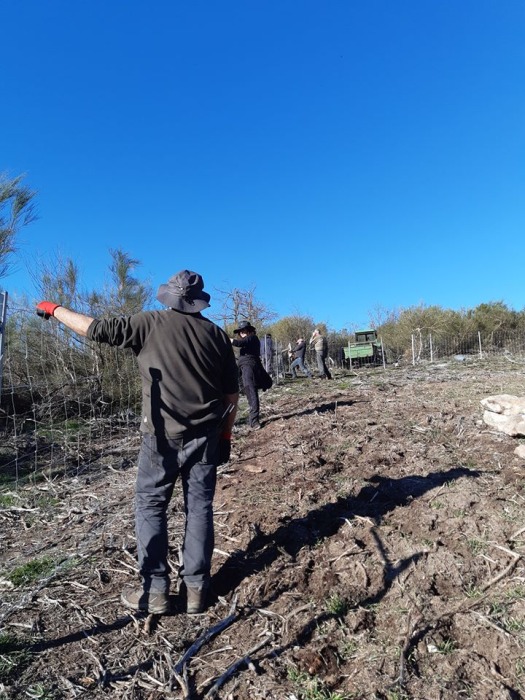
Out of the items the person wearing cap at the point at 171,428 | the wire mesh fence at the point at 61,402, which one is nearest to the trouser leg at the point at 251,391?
the wire mesh fence at the point at 61,402

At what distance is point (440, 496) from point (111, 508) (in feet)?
9.17

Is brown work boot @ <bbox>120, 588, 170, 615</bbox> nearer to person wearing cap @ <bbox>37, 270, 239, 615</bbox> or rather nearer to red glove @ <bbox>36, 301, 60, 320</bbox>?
person wearing cap @ <bbox>37, 270, 239, 615</bbox>

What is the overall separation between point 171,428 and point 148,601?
918 mm

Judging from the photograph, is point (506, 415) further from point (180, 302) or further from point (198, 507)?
point (180, 302)

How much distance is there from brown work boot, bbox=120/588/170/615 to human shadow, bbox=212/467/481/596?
36 centimetres

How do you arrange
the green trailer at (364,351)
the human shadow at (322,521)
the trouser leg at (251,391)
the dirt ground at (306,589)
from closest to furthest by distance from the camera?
the dirt ground at (306,589) → the human shadow at (322,521) → the trouser leg at (251,391) → the green trailer at (364,351)

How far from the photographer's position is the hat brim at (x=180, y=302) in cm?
293

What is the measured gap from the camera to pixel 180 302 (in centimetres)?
294

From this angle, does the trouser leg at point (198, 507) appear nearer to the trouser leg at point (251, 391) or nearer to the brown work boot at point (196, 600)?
the brown work boot at point (196, 600)

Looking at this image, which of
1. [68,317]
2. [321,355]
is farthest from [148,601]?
[321,355]

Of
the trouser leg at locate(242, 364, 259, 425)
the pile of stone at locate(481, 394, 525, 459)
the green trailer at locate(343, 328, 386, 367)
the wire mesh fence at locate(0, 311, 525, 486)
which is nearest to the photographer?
the pile of stone at locate(481, 394, 525, 459)

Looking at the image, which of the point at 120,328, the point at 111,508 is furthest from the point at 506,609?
the point at 111,508

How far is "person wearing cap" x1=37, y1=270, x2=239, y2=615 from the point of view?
2.74 meters

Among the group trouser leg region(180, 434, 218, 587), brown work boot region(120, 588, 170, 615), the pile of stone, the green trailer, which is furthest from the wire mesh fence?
the green trailer
